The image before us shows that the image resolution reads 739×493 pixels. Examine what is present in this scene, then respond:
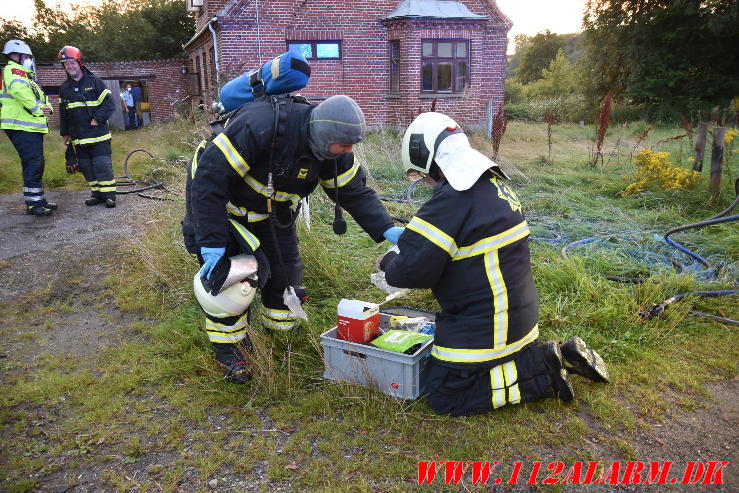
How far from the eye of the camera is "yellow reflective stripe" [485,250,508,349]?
105 inches

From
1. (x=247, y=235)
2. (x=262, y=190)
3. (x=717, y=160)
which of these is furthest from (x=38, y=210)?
(x=717, y=160)

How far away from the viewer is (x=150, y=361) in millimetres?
3629

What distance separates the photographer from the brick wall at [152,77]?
2253cm

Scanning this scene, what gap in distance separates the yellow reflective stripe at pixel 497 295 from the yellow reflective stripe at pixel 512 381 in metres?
0.19

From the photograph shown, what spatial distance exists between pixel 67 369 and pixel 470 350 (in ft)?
8.87

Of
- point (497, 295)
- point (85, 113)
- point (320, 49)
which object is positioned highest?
point (320, 49)

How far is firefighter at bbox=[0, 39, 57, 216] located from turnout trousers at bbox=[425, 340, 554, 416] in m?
6.92

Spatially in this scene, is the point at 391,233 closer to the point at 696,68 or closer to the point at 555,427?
the point at 555,427

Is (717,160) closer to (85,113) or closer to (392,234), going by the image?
(392,234)

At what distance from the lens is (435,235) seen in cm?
261

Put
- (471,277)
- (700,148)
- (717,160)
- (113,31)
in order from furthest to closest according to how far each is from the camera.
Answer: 1. (113,31)
2. (700,148)
3. (717,160)
4. (471,277)

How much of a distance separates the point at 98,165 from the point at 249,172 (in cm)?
568

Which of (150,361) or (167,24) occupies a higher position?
(167,24)

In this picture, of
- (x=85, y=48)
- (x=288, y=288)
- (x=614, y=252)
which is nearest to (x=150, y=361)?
(x=288, y=288)
